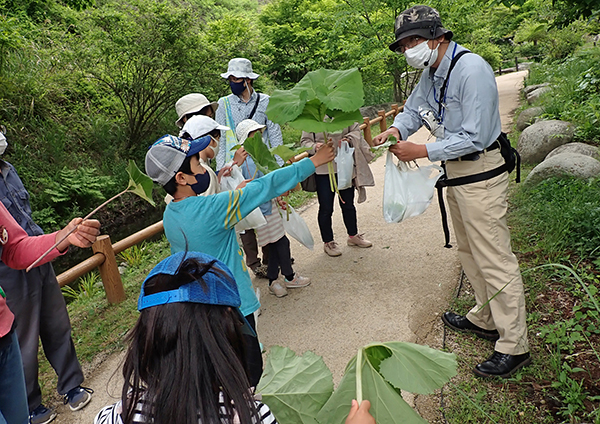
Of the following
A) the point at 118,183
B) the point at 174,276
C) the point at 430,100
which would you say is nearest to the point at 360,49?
the point at 118,183

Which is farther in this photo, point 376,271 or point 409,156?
point 376,271

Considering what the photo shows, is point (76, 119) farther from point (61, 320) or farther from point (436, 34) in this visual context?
point (436, 34)

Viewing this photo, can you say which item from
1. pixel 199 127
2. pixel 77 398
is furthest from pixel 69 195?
pixel 199 127

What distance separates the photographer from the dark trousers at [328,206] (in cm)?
436

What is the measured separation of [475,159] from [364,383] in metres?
1.71

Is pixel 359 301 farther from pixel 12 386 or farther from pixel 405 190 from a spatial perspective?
pixel 12 386

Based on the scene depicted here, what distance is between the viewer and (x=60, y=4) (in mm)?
15547

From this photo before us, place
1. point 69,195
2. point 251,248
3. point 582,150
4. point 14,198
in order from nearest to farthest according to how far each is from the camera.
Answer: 1. point 14,198
2. point 251,248
3. point 582,150
4. point 69,195

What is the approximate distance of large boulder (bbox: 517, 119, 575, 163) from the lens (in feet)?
22.4

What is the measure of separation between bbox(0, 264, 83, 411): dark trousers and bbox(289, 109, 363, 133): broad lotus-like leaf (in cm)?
190

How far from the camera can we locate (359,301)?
3.80 meters

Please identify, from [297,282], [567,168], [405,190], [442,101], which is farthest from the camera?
[567,168]

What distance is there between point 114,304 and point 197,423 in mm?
3658

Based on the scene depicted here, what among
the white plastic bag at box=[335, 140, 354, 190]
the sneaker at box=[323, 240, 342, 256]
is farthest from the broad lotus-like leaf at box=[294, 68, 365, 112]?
the sneaker at box=[323, 240, 342, 256]
